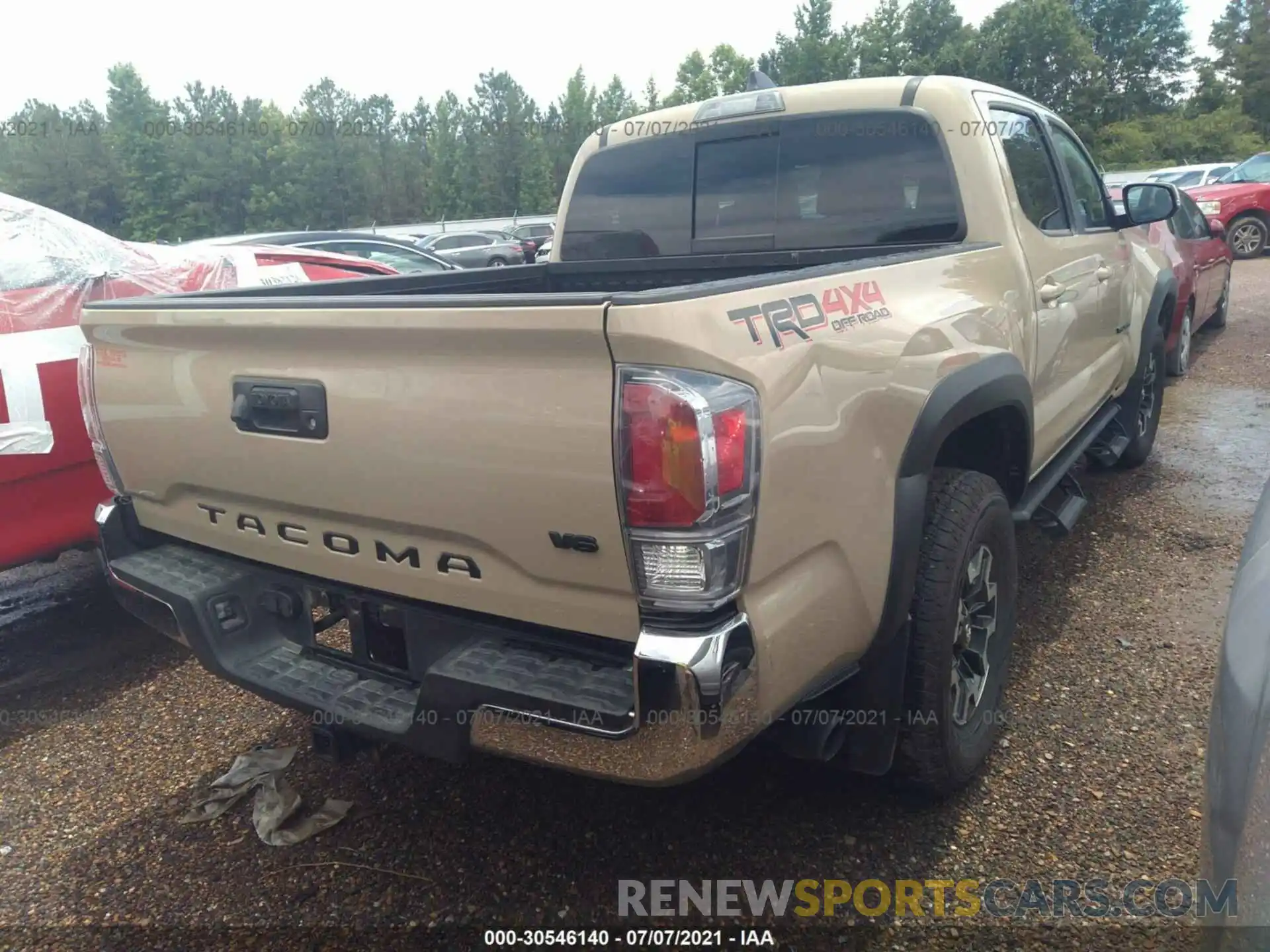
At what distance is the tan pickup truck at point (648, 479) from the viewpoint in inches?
64.4

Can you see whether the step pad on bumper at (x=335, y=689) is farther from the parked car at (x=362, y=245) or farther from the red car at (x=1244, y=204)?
the red car at (x=1244, y=204)

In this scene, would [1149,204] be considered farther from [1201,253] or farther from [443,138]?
[443,138]

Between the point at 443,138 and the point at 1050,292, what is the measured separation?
202ft

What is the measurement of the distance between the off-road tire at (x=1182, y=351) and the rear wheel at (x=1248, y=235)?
8.13m

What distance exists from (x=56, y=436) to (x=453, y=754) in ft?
7.96

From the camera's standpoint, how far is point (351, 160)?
55156 millimetres

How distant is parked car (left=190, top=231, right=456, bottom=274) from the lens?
336 inches

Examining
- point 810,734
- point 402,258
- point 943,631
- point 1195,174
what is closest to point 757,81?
point 943,631

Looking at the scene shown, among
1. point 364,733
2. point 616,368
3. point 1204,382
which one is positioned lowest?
point 1204,382

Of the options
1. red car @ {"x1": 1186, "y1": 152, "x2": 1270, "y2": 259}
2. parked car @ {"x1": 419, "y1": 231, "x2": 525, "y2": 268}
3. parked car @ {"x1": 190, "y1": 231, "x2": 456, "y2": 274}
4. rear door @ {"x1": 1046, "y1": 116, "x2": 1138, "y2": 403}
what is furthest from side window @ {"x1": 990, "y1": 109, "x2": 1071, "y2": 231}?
parked car @ {"x1": 419, "y1": 231, "x2": 525, "y2": 268}

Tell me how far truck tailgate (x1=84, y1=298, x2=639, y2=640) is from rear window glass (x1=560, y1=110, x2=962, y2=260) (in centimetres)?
179

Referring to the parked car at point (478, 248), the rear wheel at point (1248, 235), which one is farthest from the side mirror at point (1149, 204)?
the parked car at point (478, 248)

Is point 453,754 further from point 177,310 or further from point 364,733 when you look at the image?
point 177,310

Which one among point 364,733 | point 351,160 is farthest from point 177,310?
point 351,160
